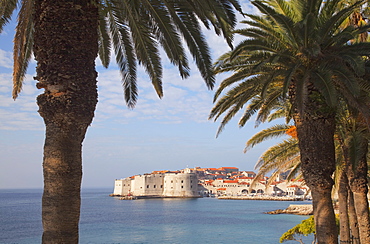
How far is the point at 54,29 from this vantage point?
5180mm

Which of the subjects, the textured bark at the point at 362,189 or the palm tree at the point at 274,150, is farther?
the palm tree at the point at 274,150

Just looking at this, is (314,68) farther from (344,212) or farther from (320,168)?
(344,212)

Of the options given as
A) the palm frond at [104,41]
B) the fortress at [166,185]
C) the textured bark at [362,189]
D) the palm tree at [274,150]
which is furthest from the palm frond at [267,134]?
the fortress at [166,185]

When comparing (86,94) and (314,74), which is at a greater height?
(314,74)

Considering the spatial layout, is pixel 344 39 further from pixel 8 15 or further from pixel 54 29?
pixel 8 15

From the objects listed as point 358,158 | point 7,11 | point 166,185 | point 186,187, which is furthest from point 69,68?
point 166,185

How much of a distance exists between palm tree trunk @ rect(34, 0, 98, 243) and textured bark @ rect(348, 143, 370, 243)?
8.29m

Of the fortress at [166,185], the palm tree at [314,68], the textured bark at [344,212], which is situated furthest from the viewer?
the fortress at [166,185]

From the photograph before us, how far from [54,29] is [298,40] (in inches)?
210

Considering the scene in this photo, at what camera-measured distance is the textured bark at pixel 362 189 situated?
35.3ft

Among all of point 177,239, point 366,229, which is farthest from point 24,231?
point 366,229

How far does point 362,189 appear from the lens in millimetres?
10891

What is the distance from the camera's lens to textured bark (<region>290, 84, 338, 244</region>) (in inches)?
317

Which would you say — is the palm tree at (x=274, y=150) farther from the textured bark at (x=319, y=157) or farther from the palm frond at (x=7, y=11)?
the palm frond at (x=7, y=11)
